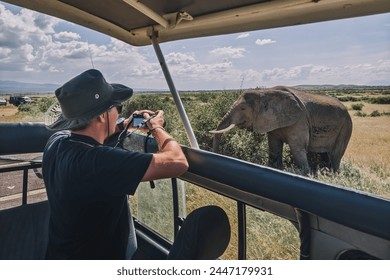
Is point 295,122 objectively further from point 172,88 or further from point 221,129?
point 172,88

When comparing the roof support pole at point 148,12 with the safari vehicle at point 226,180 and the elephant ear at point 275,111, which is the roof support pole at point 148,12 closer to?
the safari vehicle at point 226,180

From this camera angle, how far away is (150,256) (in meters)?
1.58

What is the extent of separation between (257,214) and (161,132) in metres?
0.47

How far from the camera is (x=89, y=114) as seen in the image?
1123 mm

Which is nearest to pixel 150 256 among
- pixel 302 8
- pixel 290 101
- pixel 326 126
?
pixel 302 8

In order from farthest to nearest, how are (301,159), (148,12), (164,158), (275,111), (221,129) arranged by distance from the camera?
(301,159) → (275,111) → (221,129) → (148,12) → (164,158)

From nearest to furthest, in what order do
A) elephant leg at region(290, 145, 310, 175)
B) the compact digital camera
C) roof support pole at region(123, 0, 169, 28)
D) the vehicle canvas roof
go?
the vehicle canvas roof
roof support pole at region(123, 0, 169, 28)
the compact digital camera
elephant leg at region(290, 145, 310, 175)

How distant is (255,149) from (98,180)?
29.1 ft

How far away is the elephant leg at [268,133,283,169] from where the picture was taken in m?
9.05

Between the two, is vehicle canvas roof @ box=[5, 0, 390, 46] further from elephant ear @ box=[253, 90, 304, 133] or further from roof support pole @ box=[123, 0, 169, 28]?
elephant ear @ box=[253, 90, 304, 133]

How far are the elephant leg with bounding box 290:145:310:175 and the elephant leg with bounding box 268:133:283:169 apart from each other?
40 centimetres

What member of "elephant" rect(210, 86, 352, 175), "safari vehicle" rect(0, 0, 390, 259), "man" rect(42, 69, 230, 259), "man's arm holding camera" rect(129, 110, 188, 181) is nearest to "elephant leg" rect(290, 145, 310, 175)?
"elephant" rect(210, 86, 352, 175)

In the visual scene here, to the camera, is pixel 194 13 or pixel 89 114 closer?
pixel 89 114

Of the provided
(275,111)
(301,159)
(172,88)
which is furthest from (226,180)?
(301,159)
